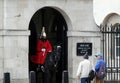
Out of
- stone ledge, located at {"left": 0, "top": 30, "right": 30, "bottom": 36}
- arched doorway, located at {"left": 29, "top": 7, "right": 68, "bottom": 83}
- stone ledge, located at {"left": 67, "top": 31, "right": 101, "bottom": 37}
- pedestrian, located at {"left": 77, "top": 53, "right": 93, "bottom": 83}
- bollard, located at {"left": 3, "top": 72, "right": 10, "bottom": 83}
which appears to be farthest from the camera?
arched doorway, located at {"left": 29, "top": 7, "right": 68, "bottom": 83}

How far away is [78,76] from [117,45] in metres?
11.1

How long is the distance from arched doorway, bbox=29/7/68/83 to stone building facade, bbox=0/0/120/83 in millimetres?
50

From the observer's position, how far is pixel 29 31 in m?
21.0

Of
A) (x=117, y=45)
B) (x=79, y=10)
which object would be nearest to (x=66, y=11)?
(x=79, y=10)

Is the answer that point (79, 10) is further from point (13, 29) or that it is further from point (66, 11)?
point (13, 29)

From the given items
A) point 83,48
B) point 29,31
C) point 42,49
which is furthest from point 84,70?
point 29,31

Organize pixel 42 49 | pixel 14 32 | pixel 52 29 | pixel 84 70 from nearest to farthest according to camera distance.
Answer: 1. pixel 84 70
2. pixel 14 32
3. pixel 42 49
4. pixel 52 29

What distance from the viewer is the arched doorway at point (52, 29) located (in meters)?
22.4

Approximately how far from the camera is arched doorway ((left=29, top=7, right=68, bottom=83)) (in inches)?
881

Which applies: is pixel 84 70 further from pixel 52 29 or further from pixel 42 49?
pixel 52 29

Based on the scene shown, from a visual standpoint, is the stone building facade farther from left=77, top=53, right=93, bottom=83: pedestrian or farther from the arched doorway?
left=77, top=53, right=93, bottom=83: pedestrian

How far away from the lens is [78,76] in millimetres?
20266

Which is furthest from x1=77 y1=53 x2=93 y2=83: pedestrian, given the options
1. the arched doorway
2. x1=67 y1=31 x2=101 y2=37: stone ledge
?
the arched doorway

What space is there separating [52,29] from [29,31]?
2.37 meters
